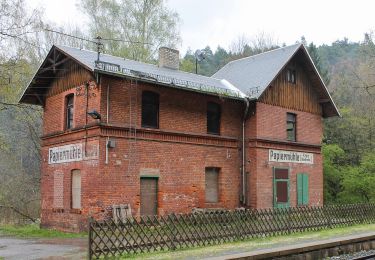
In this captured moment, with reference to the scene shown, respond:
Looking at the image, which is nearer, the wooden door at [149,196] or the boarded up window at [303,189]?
the wooden door at [149,196]

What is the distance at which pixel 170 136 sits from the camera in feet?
64.5

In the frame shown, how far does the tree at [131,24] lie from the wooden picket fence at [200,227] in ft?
68.4

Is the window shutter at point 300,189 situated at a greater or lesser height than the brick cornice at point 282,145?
lesser

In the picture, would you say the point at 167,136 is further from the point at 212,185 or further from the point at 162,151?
the point at 212,185

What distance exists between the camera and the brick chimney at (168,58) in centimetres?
2373

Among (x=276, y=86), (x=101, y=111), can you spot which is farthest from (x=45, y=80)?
(x=276, y=86)

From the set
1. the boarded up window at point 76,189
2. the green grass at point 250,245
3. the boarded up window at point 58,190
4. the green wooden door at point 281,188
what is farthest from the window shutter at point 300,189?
the boarded up window at point 58,190

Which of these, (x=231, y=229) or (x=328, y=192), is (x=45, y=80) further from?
(x=328, y=192)

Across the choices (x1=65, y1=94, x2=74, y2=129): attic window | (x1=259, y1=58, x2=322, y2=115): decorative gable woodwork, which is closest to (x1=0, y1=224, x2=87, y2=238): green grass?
(x1=65, y1=94, x2=74, y2=129): attic window

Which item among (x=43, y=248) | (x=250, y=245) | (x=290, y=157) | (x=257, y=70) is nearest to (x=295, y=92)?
(x=257, y=70)

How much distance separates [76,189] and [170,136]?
448 cm

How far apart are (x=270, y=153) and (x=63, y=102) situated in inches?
398

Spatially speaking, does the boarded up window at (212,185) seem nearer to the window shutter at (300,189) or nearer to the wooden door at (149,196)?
the wooden door at (149,196)

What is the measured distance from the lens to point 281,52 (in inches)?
984
